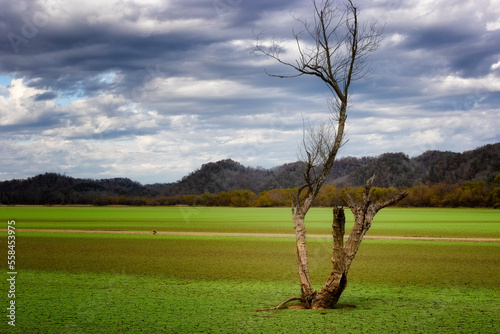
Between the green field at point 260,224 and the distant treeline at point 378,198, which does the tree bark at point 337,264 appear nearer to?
the green field at point 260,224

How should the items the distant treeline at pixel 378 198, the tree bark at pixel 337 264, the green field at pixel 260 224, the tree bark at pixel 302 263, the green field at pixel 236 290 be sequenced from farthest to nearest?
the distant treeline at pixel 378 198 → the green field at pixel 260 224 → the tree bark at pixel 302 263 → the tree bark at pixel 337 264 → the green field at pixel 236 290

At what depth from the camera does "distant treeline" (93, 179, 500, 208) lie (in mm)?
109812

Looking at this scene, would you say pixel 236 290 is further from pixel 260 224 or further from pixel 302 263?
pixel 260 224

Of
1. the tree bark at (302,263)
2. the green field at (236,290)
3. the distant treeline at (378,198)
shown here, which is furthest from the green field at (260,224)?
the distant treeline at (378,198)

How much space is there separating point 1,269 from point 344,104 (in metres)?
13.8

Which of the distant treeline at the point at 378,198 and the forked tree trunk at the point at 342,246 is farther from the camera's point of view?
the distant treeline at the point at 378,198

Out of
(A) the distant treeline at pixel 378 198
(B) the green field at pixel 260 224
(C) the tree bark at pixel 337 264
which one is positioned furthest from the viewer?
(A) the distant treeline at pixel 378 198

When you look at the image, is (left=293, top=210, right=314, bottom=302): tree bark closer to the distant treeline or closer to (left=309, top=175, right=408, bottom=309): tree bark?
(left=309, top=175, right=408, bottom=309): tree bark

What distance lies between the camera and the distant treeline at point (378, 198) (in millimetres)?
109812

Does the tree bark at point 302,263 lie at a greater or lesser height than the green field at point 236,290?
greater

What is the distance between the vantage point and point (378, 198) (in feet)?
410

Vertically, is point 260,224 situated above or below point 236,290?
below

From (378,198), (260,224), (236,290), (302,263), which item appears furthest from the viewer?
(378,198)

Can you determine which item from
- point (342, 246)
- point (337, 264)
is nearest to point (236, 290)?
point (337, 264)
